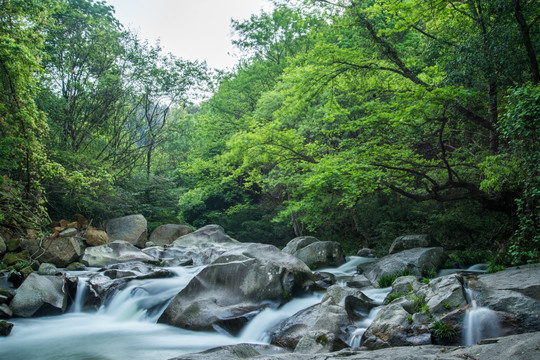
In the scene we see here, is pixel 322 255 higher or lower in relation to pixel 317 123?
lower

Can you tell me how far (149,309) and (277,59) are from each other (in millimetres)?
17566

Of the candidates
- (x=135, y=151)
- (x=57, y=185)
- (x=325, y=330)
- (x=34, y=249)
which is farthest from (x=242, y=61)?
(x=325, y=330)

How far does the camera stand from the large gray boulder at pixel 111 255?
12.0 metres

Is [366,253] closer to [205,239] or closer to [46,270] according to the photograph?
[205,239]

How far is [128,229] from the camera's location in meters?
16.9

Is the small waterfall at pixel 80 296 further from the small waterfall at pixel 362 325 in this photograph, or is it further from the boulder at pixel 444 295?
the boulder at pixel 444 295

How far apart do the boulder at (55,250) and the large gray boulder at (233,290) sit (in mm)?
5686

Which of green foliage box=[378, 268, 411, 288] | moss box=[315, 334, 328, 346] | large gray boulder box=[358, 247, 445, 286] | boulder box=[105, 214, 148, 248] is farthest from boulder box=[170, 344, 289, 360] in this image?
boulder box=[105, 214, 148, 248]

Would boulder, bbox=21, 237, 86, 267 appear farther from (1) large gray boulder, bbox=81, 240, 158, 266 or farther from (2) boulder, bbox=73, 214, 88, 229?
(2) boulder, bbox=73, 214, 88, 229

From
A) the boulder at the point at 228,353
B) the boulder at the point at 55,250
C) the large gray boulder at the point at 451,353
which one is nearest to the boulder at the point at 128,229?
the boulder at the point at 55,250

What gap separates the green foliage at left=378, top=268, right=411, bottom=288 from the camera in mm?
8680

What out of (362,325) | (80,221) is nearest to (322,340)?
(362,325)

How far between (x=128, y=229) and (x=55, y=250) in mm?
5650

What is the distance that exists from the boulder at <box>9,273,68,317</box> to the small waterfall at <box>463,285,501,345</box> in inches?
328
